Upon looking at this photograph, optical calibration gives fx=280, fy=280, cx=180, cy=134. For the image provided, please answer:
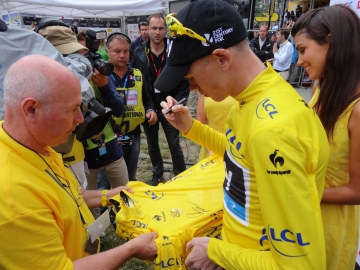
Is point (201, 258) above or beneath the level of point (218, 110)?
beneath

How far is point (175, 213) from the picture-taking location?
1913mm

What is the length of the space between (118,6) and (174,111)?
10824 millimetres

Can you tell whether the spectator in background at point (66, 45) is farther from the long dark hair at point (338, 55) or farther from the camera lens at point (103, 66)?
the long dark hair at point (338, 55)

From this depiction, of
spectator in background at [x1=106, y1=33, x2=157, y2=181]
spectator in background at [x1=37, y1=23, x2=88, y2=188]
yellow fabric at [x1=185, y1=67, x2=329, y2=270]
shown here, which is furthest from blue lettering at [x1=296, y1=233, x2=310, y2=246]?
spectator in background at [x1=106, y1=33, x2=157, y2=181]

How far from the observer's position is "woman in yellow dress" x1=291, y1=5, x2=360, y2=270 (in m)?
1.43

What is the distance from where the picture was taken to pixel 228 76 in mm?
1188

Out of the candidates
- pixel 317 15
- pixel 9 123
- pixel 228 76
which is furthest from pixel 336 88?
pixel 9 123

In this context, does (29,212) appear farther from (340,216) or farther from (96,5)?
(96,5)

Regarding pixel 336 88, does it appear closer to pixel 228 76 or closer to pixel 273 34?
pixel 228 76

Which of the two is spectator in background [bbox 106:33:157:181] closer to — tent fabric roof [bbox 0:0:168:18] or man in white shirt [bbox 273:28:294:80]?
man in white shirt [bbox 273:28:294:80]

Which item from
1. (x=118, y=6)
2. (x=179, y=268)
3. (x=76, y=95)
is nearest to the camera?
(x=76, y=95)

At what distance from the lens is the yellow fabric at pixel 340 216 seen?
4.73ft

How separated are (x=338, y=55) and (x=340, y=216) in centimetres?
86

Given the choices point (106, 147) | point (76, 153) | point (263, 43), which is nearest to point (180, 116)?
point (76, 153)
